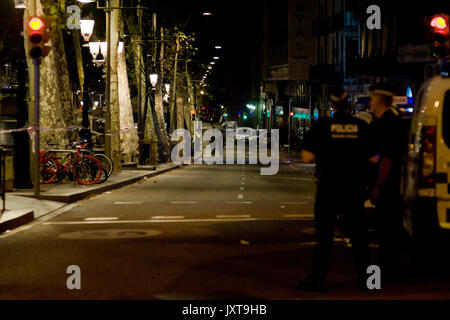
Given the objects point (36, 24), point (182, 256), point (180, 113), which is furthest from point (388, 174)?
point (180, 113)

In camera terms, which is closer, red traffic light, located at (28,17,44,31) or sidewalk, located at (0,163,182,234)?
sidewalk, located at (0,163,182,234)

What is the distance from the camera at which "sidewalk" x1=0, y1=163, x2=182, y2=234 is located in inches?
550

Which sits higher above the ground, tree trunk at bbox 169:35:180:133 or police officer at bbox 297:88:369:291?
tree trunk at bbox 169:35:180:133

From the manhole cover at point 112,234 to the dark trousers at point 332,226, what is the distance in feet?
15.5

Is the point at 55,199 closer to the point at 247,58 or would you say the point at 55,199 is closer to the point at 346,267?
the point at 346,267

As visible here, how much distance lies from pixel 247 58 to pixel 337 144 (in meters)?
158

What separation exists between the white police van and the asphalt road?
351mm

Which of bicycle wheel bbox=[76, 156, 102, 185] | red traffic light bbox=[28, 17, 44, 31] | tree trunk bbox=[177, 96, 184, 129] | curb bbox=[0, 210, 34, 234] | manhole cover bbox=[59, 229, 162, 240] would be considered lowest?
A: manhole cover bbox=[59, 229, 162, 240]

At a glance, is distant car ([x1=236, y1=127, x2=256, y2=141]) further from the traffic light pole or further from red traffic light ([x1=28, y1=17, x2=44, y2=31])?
red traffic light ([x1=28, y1=17, x2=44, y2=31])

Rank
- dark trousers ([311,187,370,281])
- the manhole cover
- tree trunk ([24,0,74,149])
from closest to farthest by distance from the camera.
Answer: dark trousers ([311,187,370,281]), the manhole cover, tree trunk ([24,0,74,149])

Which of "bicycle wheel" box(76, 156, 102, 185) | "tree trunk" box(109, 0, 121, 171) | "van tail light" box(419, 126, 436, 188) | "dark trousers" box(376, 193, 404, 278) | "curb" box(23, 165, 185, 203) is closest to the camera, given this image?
"dark trousers" box(376, 193, 404, 278)

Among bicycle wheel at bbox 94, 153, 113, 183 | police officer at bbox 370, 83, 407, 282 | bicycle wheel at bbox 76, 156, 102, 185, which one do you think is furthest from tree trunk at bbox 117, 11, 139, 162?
police officer at bbox 370, 83, 407, 282

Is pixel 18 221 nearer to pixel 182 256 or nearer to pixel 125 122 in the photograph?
pixel 182 256

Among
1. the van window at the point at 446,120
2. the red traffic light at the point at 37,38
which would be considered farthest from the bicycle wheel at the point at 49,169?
the van window at the point at 446,120
